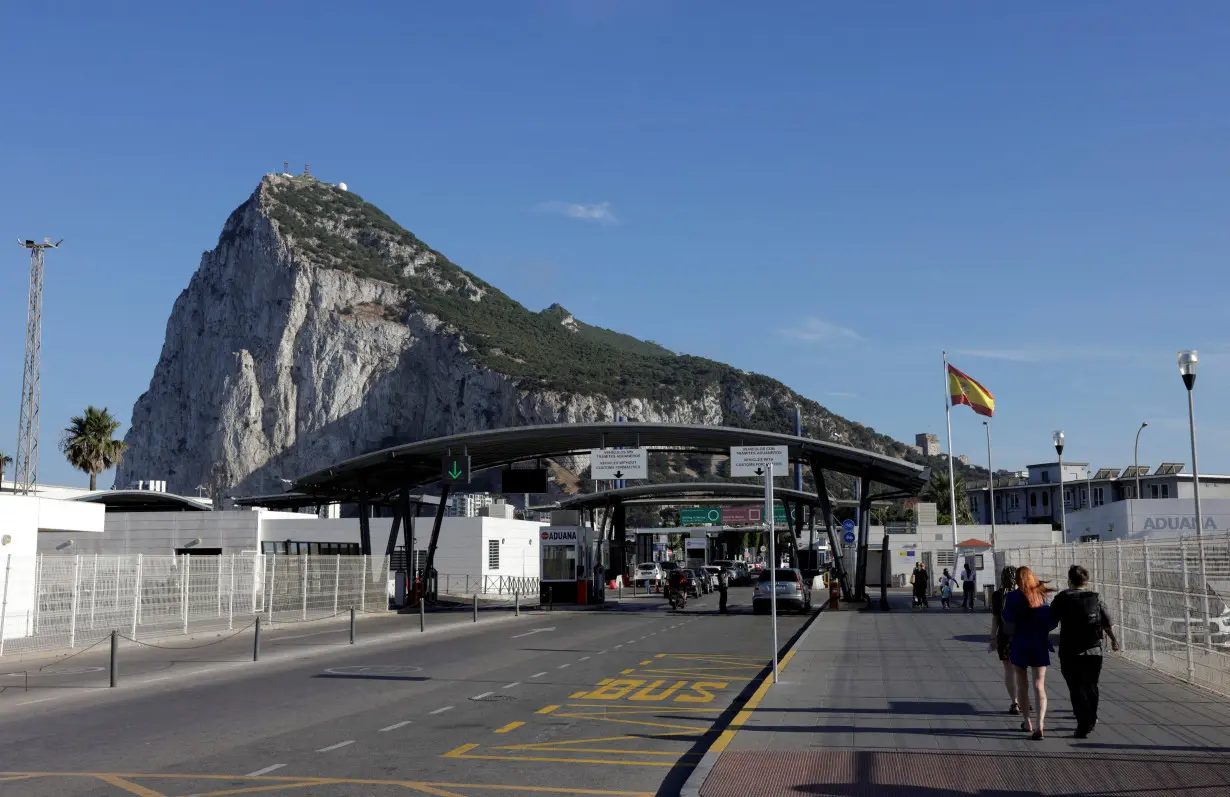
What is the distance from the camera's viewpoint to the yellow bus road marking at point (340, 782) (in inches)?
371

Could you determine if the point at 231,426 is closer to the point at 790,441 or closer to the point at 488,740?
the point at 790,441

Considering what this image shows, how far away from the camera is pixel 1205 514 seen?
52.8m

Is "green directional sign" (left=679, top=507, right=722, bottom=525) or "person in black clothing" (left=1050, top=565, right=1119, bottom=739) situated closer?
"person in black clothing" (left=1050, top=565, right=1119, bottom=739)

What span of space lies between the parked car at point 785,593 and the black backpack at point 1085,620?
98.7ft

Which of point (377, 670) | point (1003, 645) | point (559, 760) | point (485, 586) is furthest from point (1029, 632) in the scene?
point (485, 586)

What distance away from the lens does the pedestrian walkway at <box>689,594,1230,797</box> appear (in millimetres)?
9055

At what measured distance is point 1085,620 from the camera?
11.0 meters

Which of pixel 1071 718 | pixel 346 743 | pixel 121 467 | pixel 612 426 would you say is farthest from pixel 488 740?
pixel 121 467

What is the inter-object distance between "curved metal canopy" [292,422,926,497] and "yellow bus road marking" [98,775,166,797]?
28829mm

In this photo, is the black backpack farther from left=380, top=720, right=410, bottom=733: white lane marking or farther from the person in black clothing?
left=380, top=720, right=410, bottom=733: white lane marking

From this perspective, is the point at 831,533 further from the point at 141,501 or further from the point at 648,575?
the point at 141,501

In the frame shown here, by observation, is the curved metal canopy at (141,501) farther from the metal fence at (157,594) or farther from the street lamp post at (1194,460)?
the street lamp post at (1194,460)

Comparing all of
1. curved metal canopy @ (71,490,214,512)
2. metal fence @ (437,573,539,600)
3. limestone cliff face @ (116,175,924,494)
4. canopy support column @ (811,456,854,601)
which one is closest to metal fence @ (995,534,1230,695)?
canopy support column @ (811,456,854,601)

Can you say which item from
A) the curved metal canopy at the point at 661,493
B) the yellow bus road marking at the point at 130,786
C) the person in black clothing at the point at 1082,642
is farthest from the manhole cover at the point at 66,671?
the curved metal canopy at the point at 661,493
